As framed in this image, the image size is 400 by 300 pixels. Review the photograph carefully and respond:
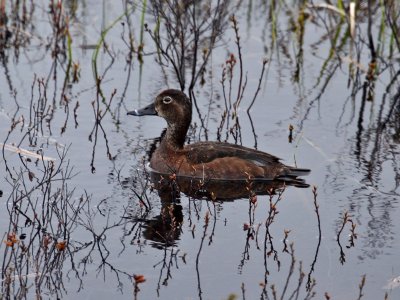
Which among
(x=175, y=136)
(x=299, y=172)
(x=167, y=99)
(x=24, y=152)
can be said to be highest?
(x=167, y=99)

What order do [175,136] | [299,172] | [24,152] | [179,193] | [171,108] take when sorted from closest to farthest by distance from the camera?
[179,193]
[24,152]
[299,172]
[175,136]
[171,108]

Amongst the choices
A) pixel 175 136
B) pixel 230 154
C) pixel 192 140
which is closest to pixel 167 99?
pixel 175 136

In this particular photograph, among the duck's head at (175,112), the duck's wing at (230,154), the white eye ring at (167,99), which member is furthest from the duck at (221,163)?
the white eye ring at (167,99)

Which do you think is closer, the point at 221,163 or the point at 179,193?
the point at 179,193

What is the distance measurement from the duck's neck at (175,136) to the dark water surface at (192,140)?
1.03 feet

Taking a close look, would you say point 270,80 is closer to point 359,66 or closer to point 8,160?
point 359,66

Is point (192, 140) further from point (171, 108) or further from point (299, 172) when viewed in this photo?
point (299, 172)

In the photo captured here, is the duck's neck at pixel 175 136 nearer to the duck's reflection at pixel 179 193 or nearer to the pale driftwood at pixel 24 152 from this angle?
the duck's reflection at pixel 179 193

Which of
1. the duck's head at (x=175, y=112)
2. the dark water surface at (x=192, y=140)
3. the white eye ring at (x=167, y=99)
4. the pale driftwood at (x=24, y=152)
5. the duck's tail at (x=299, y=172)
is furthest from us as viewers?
the white eye ring at (x=167, y=99)

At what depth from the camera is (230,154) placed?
11.2m

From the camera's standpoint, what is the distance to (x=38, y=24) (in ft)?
52.6

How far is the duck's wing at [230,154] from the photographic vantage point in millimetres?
11172

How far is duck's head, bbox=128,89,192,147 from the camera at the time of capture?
463 inches

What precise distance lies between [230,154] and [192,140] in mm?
1346
